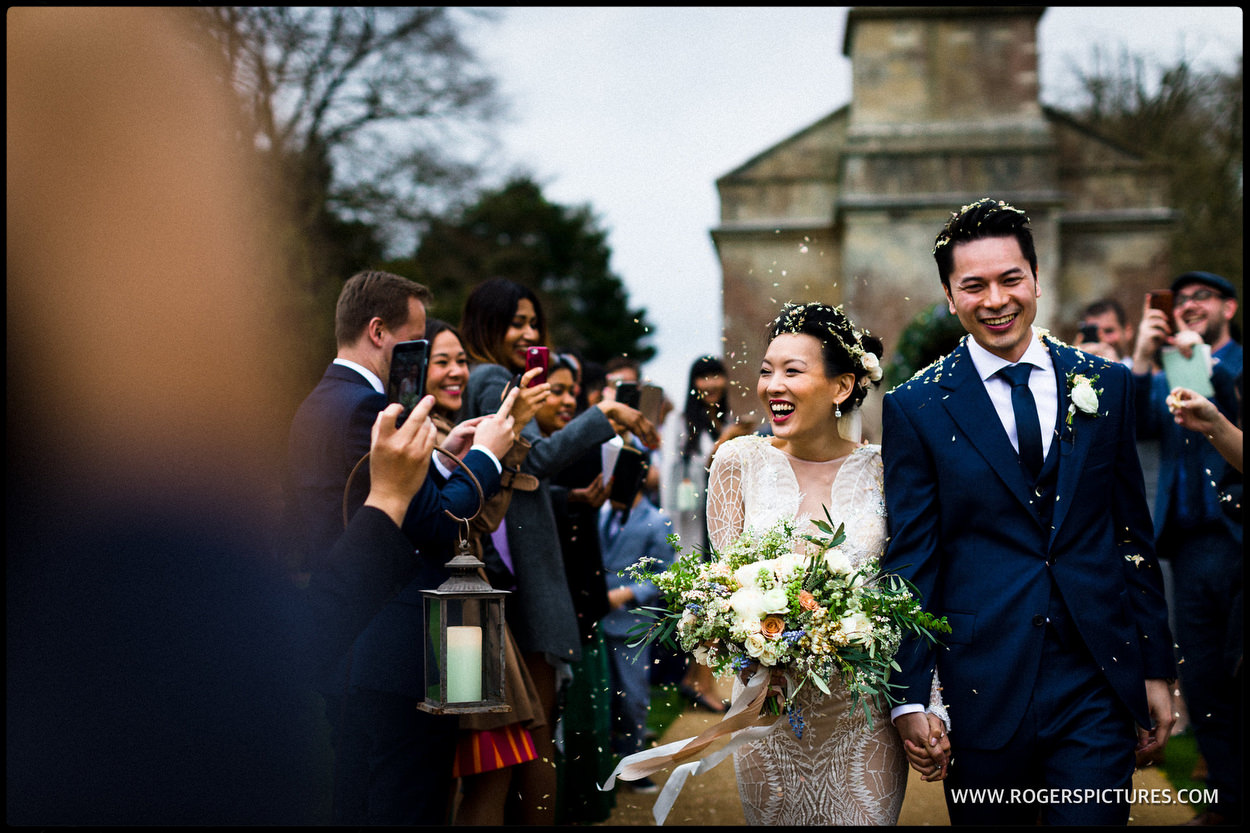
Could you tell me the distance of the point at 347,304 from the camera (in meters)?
3.85

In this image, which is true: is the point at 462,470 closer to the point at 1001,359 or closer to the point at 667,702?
the point at 1001,359

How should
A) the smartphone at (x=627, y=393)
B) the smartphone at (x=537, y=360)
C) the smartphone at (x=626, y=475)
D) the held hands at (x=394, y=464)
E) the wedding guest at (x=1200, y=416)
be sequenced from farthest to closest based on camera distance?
the smartphone at (x=626, y=475)
the smartphone at (x=627, y=393)
the wedding guest at (x=1200, y=416)
the smartphone at (x=537, y=360)
the held hands at (x=394, y=464)

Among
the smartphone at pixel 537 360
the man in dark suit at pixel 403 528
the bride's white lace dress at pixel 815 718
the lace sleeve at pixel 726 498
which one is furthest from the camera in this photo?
the smartphone at pixel 537 360

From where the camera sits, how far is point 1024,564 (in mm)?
3391

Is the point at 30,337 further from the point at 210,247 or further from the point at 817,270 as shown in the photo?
the point at 817,270

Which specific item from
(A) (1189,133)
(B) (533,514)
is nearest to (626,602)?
(B) (533,514)

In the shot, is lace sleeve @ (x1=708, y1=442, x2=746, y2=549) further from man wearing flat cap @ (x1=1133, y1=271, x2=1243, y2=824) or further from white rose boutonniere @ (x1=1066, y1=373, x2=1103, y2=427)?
man wearing flat cap @ (x1=1133, y1=271, x2=1243, y2=824)

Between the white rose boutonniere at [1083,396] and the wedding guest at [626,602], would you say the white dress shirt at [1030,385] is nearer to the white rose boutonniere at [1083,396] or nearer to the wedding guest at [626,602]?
the white rose boutonniere at [1083,396]

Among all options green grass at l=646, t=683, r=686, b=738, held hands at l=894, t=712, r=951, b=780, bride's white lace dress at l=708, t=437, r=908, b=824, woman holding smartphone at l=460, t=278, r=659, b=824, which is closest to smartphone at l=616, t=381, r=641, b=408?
woman holding smartphone at l=460, t=278, r=659, b=824

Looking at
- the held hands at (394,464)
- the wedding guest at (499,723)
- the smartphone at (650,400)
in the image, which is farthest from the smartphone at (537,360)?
the smartphone at (650,400)

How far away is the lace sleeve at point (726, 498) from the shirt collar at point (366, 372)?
1.23 meters

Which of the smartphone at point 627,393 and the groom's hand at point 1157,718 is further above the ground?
the smartphone at point 627,393

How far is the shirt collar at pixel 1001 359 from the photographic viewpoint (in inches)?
141

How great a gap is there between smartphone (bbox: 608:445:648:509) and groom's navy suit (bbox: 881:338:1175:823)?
106 inches
